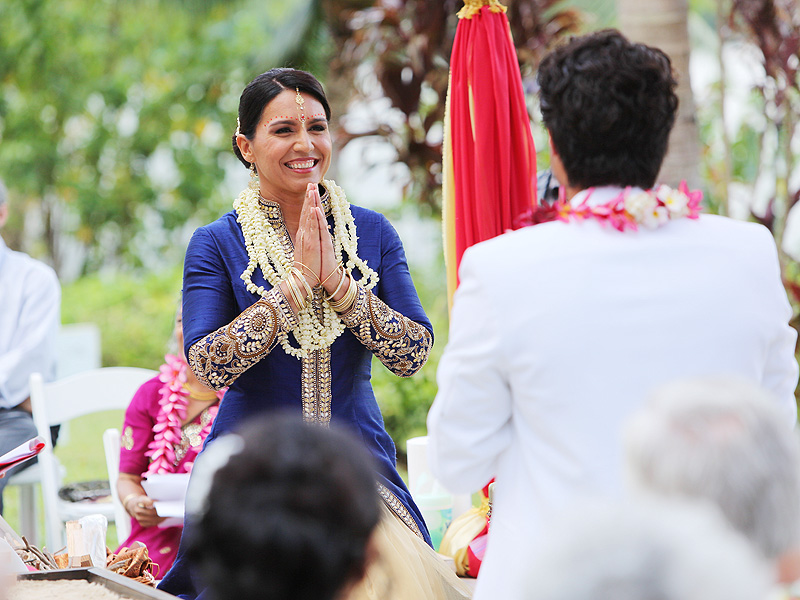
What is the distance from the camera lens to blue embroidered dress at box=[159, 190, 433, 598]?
2672mm

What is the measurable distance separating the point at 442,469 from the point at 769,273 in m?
0.75

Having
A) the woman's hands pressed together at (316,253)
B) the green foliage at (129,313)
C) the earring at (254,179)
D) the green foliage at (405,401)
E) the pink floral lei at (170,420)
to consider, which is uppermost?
the earring at (254,179)

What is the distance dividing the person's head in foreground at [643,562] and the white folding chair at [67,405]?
3559 millimetres

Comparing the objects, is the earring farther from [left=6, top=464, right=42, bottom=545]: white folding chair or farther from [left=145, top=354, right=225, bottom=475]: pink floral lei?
[left=6, top=464, right=42, bottom=545]: white folding chair

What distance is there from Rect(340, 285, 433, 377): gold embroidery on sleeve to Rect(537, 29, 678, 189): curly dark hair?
98 cm

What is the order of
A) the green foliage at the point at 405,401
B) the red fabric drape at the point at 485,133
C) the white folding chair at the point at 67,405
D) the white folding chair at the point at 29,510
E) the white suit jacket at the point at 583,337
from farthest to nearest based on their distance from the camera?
the green foliage at the point at 405,401 → the white folding chair at the point at 29,510 → the white folding chair at the point at 67,405 → the red fabric drape at the point at 485,133 → the white suit jacket at the point at 583,337

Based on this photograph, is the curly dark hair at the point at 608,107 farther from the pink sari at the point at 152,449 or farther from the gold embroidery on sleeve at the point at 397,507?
the pink sari at the point at 152,449

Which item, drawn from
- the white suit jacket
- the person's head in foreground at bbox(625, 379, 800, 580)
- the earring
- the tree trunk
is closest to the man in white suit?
the white suit jacket

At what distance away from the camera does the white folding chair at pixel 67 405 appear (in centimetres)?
440

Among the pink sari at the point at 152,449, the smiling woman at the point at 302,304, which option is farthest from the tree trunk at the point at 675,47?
the pink sari at the point at 152,449

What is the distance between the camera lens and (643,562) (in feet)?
3.63

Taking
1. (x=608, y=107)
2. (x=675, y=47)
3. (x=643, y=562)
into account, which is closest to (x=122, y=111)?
(x=675, y=47)

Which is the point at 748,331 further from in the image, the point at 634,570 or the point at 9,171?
the point at 9,171

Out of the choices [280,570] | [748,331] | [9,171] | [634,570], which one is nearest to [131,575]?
[280,570]
